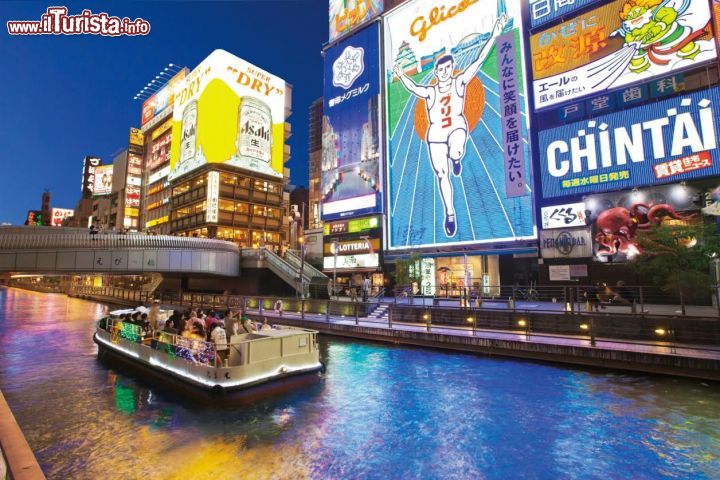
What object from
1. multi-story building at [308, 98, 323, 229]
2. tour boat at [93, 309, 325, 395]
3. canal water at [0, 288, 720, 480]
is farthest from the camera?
multi-story building at [308, 98, 323, 229]

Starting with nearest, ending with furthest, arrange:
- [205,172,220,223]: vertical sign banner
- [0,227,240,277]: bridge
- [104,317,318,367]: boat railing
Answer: [104,317,318,367]: boat railing < [0,227,240,277]: bridge < [205,172,220,223]: vertical sign banner

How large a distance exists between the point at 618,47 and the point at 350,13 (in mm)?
39088

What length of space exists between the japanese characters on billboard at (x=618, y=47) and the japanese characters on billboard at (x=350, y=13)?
26.0m

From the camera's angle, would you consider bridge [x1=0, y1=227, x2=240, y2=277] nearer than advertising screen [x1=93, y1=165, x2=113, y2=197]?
Yes

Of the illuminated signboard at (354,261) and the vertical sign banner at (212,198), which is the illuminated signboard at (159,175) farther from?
the illuminated signboard at (354,261)

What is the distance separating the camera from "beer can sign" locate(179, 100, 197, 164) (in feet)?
230

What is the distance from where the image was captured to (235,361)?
40.3 ft

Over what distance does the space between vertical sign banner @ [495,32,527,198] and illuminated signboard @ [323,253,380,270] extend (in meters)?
17.8

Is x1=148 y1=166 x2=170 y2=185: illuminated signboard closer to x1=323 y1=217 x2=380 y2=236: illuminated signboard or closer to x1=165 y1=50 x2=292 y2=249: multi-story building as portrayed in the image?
x1=165 y1=50 x2=292 y2=249: multi-story building

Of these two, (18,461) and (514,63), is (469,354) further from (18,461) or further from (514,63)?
(514,63)

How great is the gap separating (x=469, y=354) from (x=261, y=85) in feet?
234

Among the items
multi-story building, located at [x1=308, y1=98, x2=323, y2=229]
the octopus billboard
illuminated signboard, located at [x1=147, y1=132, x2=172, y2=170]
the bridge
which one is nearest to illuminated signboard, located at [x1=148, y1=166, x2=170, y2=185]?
illuminated signboard, located at [x1=147, y1=132, x2=172, y2=170]

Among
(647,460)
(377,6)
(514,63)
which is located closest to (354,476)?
(647,460)

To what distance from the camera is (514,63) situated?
122 ft
